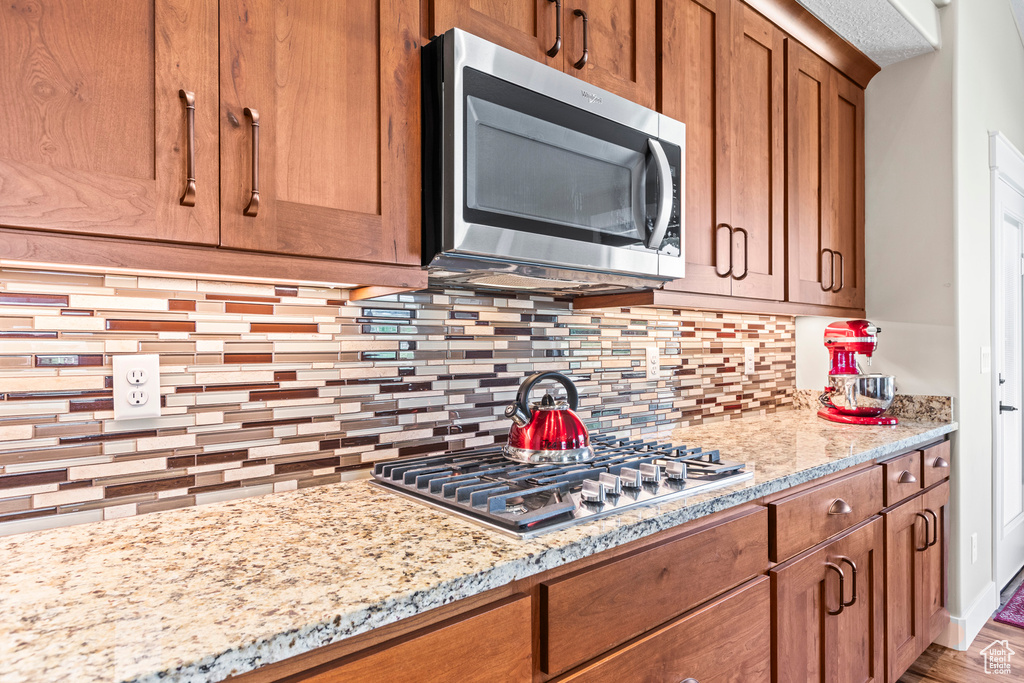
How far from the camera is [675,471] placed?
1244mm

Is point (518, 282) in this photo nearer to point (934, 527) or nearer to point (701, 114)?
point (701, 114)

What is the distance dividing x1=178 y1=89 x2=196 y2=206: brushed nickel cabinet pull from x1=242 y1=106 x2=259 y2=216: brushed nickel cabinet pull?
7 centimetres

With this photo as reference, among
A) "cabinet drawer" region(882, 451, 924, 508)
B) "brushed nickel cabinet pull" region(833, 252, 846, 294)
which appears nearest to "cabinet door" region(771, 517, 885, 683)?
"cabinet drawer" region(882, 451, 924, 508)

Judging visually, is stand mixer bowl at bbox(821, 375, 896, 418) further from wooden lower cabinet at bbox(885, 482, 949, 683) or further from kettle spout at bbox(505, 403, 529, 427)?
kettle spout at bbox(505, 403, 529, 427)

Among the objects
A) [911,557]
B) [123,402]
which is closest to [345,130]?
[123,402]

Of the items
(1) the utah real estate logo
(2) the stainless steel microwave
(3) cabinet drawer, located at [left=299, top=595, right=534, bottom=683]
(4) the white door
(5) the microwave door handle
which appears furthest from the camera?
(4) the white door

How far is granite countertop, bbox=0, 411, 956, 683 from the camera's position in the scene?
0.60 meters

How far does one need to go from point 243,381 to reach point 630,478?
0.80m

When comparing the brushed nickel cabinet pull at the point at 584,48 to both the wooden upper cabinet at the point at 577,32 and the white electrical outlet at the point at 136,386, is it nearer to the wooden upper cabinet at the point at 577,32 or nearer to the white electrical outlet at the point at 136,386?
the wooden upper cabinet at the point at 577,32

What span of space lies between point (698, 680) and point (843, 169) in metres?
2.14

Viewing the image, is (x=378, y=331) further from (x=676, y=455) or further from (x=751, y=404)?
(x=751, y=404)

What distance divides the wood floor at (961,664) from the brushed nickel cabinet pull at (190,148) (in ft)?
8.53

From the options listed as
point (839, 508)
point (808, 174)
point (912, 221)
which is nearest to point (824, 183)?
point (808, 174)

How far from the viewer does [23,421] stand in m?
0.97
